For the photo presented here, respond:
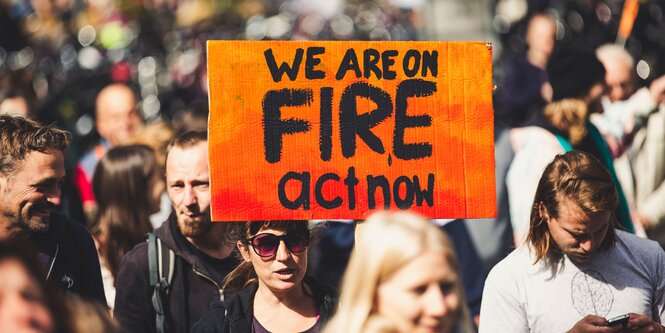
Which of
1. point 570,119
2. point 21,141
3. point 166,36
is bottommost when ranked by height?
point 21,141

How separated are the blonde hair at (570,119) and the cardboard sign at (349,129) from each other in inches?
83.6

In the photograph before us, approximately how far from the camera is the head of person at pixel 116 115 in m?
9.72

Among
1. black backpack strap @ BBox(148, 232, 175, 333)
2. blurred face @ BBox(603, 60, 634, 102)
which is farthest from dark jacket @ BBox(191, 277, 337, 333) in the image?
blurred face @ BBox(603, 60, 634, 102)

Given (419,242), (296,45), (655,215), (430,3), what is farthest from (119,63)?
(419,242)

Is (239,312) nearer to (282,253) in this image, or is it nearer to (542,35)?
(282,253)

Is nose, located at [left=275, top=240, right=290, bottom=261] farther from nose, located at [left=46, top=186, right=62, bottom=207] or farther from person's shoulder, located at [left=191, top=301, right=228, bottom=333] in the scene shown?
nose, located at [left=46, top=186, right=62, bottom=207]

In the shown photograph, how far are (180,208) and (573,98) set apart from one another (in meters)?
2.52

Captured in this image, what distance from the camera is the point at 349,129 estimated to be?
4793 millimetres

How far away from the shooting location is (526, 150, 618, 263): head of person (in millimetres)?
4816

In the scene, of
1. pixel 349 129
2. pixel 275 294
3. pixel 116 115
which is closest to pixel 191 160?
pixel 275 294

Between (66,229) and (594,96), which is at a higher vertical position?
(594,96)

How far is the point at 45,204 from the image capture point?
495 centimetres

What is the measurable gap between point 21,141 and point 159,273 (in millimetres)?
924

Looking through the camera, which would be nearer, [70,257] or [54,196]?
[54,196]
